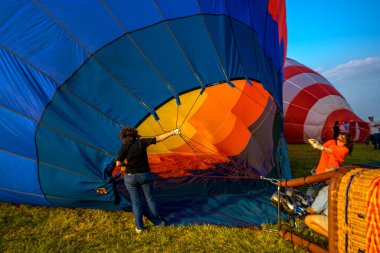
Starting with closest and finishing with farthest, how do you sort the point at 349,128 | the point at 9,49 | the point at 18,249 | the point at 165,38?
the point at 18,249 < the point at 9,49 < the point at 165,38 < the point at 349,128

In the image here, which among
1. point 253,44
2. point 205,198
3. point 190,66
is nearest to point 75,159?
point 190,66

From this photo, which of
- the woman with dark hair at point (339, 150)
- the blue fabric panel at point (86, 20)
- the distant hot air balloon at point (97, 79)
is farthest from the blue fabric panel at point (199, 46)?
the woman with dark hair at point (339, 150)

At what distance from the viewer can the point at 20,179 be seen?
12.7ft

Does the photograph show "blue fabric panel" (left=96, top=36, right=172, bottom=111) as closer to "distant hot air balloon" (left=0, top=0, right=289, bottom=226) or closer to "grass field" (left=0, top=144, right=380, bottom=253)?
"distant hot air balloon" (left=0, top=0, right=289, bottom=226)

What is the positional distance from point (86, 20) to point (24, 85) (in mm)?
1042

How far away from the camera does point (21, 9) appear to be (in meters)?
3.58

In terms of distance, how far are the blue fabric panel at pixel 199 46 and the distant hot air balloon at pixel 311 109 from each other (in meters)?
8.98

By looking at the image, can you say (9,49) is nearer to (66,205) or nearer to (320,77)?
(66,205)

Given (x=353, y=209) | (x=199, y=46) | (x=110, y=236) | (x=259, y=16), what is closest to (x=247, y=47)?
(x=259, y=16)

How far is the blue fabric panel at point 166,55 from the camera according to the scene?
387 cm

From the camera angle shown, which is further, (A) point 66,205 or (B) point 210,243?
(A) point 66,205

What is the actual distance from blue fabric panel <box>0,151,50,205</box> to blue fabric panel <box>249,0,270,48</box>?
146 inches

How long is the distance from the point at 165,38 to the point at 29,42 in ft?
5.22

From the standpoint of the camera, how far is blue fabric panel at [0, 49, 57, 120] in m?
3.55
